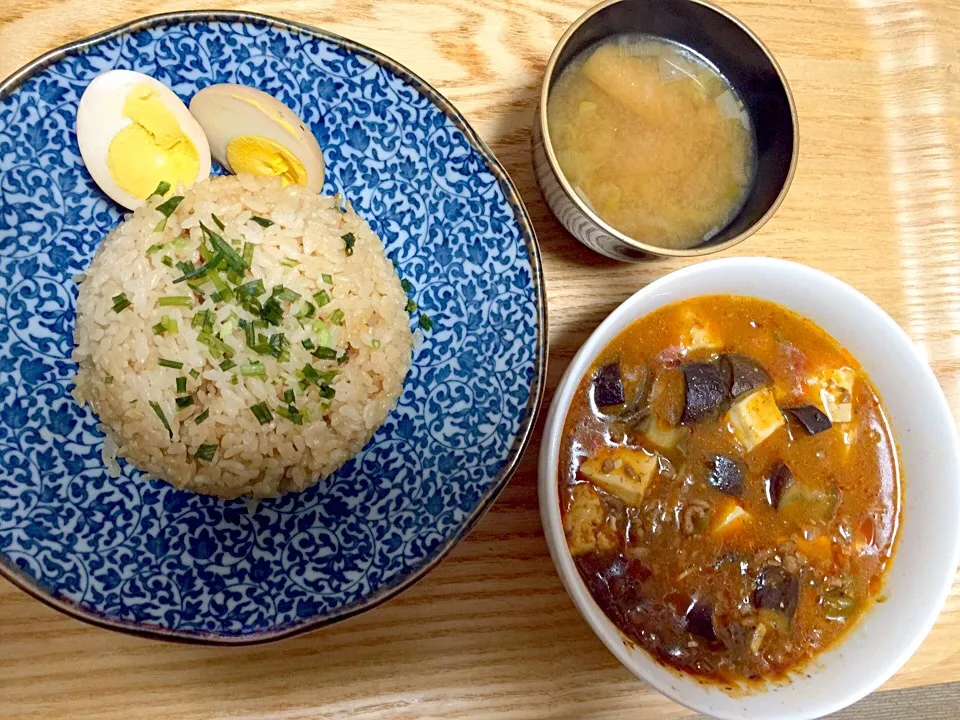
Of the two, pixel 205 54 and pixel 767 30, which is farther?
pixel 767 30

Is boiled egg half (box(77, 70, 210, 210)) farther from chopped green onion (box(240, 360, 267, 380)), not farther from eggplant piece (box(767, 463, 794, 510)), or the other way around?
eggplant piece (box(767, 463, 794, 510))

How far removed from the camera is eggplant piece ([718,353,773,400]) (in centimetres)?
163

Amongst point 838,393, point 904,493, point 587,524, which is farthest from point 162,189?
point 904,493

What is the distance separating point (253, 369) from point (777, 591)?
1323mm

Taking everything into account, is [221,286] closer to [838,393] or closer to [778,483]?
[778,483]

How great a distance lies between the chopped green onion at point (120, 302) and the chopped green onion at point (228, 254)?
23 cm

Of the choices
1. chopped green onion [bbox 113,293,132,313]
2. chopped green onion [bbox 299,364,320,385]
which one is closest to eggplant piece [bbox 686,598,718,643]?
chopped green onion [bbox 299,364,320,385]

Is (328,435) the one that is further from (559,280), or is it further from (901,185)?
(901,185)

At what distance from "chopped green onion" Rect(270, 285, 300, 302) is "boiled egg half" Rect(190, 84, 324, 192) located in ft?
0.95

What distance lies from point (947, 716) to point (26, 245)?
292cm

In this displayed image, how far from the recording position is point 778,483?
167 centimetres

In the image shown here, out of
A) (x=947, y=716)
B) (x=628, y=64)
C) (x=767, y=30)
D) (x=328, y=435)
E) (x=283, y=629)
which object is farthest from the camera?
(x=947, y=716)

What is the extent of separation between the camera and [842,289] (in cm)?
155

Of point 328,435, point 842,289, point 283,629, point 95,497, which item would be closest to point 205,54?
point 328,435
